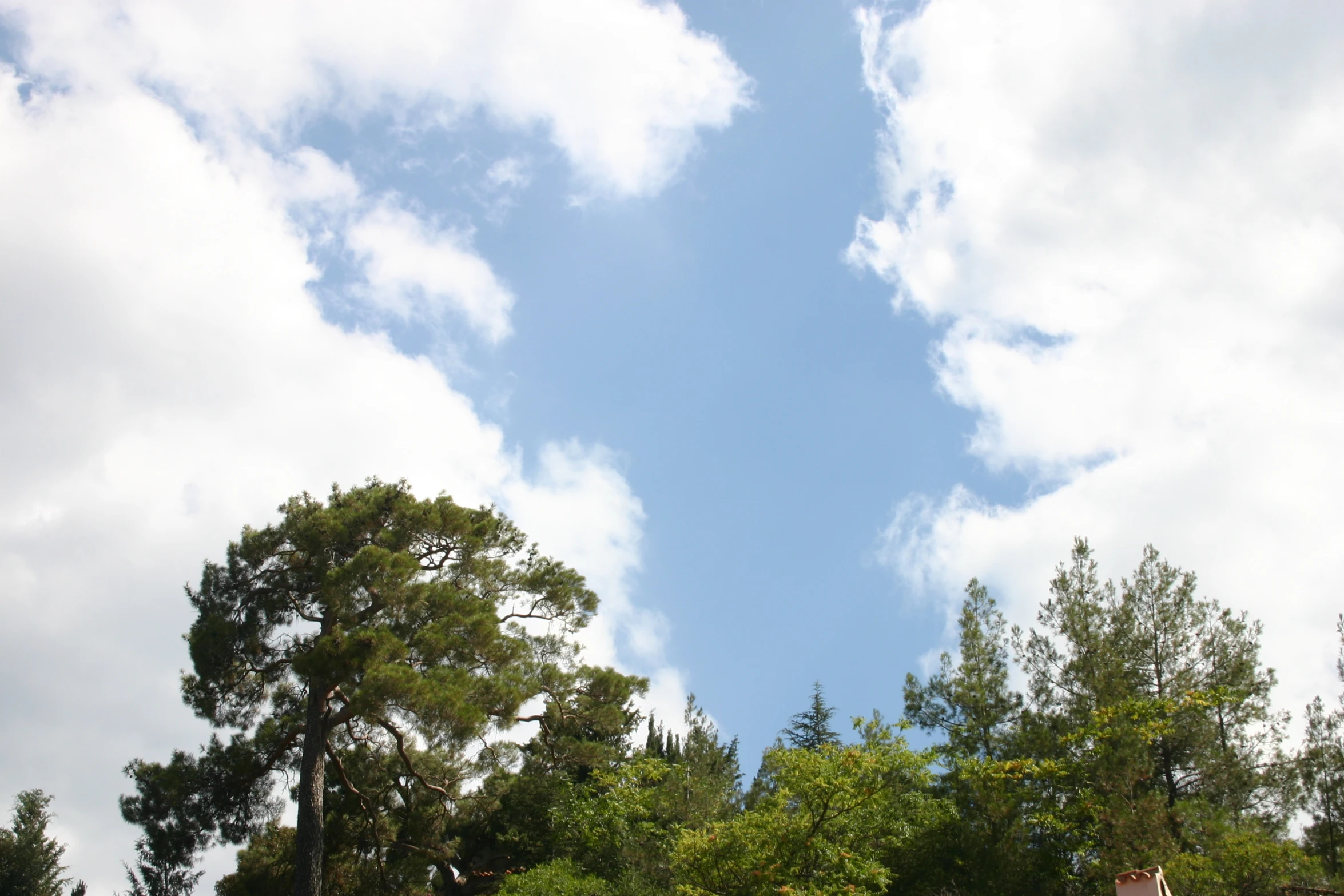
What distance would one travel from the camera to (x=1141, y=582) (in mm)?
19156

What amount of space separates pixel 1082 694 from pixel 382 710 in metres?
13.3

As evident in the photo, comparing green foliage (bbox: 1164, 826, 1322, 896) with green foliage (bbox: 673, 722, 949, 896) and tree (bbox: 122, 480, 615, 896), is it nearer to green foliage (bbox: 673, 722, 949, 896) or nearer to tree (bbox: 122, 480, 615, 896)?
green foliage (bbox: 673, 722, 949, 896)

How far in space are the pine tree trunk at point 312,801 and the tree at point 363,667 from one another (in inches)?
1.0

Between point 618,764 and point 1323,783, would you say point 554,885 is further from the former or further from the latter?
point 1323,783

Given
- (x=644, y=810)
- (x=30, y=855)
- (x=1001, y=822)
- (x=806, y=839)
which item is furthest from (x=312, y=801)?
(x=30, y=855)

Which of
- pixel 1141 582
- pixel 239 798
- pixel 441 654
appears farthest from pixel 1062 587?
pixel 239 798

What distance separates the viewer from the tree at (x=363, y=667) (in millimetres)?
16594

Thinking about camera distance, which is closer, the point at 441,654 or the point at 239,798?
the point at 441,654

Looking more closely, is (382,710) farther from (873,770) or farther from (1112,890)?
(1112,890)

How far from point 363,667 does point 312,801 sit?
10.3ft

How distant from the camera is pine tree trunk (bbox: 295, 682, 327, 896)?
55.1 feet

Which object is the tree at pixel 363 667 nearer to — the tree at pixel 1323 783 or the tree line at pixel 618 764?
the tree line at pixel 618 764

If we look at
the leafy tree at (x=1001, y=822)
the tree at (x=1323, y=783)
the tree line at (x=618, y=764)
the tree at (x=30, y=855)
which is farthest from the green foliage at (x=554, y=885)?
the tree at (x=30, y=855)

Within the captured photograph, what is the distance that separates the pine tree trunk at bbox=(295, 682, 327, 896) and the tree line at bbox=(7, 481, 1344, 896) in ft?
0.17
